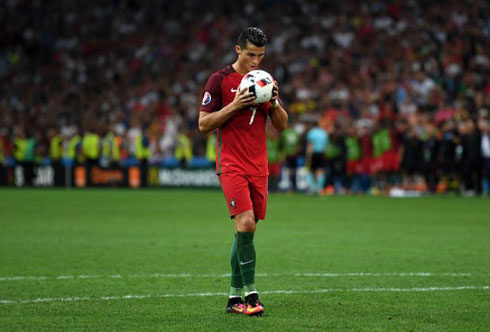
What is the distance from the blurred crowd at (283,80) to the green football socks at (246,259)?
58.8 feet

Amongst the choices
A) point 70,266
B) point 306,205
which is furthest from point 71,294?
point 306,205

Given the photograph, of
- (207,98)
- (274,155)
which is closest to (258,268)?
Answer: (207,98)

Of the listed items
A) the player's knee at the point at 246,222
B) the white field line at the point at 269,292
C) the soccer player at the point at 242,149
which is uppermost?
the soccer player at the point at 242,149

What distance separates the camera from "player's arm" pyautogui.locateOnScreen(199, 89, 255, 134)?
634 cm

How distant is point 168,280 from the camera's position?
847 centimetres

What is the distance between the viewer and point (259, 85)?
6.33 metres

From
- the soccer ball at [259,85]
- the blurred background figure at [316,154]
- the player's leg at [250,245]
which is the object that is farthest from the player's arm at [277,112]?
the blurred background figure at [316,154]

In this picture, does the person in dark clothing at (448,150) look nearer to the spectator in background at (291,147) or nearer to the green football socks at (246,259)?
the spectator in background at (291,147)

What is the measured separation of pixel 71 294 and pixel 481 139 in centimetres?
1802

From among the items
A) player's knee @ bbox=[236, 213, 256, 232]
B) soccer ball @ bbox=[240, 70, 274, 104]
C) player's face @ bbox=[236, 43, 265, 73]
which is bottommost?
player's knee @ bbox=[236, 213, 256, 232]

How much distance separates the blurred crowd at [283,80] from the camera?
86.0 feet

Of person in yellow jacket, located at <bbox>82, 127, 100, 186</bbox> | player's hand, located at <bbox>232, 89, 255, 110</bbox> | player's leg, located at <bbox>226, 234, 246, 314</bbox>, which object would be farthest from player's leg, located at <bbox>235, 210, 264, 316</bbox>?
person in yellow jacket, located at <bbox>82, 127, 100, 186</bbox>

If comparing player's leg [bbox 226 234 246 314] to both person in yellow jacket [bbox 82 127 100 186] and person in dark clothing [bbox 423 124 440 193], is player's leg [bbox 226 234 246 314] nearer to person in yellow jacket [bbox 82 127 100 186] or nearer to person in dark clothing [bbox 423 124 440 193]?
person in dark clothing [bbox 423 124 440 193]

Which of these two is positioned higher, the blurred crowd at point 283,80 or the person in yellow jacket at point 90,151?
the blurred crowd at point 283,80
